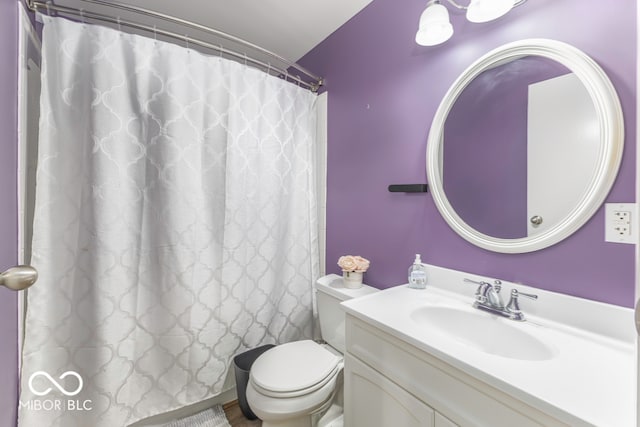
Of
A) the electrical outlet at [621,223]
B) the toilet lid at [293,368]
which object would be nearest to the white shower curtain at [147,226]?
the toilet lid at [293,368]

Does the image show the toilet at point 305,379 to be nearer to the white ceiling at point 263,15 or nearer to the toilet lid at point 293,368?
the toilet lid at point 293,368

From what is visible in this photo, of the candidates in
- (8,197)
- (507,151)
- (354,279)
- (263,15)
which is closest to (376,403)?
(354,279)

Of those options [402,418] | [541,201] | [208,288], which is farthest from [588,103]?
[208,288]

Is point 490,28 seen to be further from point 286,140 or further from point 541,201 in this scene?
point 286,140

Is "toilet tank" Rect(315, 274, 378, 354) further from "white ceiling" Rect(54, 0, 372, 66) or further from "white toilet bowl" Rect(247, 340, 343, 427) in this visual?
"white ceiling" Rect(54, 0, 372, 66)

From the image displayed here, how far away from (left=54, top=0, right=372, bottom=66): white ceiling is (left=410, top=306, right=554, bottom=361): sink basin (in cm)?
169

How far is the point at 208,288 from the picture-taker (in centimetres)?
144

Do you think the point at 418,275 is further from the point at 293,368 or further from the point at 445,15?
the point at 445,15

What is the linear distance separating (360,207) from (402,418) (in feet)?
3.48

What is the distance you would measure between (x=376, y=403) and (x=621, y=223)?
96cm

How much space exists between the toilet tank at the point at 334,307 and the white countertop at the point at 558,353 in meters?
0.36

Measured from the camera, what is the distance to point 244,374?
1435 mm

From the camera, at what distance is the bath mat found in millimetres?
1444

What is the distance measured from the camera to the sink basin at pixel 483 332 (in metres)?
0.83
